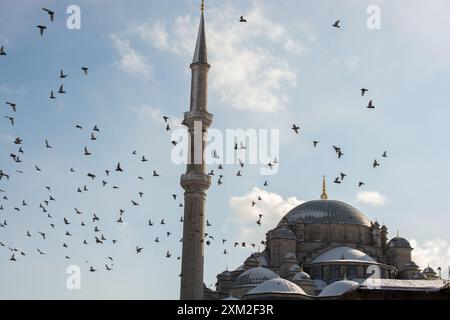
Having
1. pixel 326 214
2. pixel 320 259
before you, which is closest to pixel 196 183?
pixel 320 259

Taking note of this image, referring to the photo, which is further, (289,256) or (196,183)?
(289,256)

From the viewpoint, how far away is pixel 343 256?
5288cm

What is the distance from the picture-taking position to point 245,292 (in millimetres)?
48375

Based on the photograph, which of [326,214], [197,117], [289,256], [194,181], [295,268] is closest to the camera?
[194,181]

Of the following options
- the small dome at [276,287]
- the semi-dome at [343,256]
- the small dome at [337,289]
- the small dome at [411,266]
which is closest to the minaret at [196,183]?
the small dome at [276,287]

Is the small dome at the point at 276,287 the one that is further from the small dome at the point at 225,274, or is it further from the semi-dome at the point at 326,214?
the semi-dome at the point at 326,214

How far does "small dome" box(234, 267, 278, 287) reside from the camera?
49094mm

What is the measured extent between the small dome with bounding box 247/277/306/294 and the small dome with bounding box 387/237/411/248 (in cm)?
1436

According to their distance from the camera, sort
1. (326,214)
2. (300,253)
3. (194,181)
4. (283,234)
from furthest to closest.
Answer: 1. (326,214)
2. (300,253)
3. (283,234)
4. (194,181)

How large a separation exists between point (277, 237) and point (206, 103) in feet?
45.0

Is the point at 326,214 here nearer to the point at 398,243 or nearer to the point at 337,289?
the point at 398,243

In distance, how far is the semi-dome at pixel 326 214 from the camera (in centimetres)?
5797

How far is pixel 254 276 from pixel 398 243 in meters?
13.7
